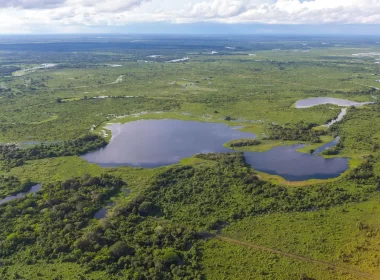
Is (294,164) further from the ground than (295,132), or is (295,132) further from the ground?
(295,132)

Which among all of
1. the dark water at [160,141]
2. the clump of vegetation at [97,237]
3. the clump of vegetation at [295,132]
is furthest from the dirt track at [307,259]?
the clump of vegetation at [295,132]

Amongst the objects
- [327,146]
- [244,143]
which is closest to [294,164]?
[244,143]

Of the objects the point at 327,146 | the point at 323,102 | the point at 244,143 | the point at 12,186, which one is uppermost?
the point at 323,102

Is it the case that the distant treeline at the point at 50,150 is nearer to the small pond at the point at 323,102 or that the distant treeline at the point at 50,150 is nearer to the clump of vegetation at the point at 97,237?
the clump of vegetation at the point at 97,237

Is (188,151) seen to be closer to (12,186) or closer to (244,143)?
(244,143)

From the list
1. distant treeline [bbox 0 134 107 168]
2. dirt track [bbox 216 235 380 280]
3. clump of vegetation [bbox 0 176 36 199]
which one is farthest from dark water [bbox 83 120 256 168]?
Result: dirt track [bbox 216 235 380 280]

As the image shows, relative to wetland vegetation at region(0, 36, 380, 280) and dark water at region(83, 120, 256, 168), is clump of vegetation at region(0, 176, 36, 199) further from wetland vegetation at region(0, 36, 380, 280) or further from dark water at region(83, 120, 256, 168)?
dark water at region(83, 120, 256, 168)

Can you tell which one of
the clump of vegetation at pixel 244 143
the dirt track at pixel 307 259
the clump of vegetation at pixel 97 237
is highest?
the clump of vegetation at pixel 244 143
